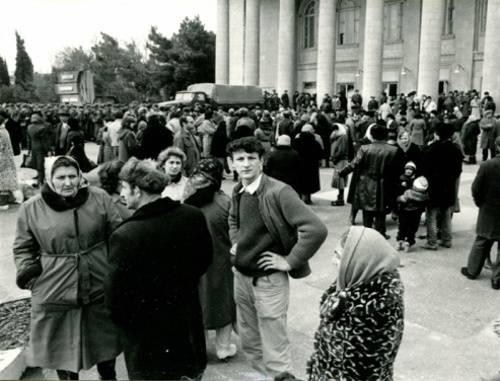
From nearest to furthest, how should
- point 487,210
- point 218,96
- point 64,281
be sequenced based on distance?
point 64,281, point 487,210, point 218,96

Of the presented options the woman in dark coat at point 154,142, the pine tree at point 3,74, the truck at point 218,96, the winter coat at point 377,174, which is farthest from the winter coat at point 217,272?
the pine tree at point 3,74

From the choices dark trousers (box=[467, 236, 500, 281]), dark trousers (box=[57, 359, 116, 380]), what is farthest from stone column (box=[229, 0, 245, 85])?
dark trousers (box=[57, 359, 116, 380])

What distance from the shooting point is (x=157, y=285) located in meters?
3.03

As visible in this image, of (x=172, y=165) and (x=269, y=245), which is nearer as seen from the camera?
(x=269, y=245)

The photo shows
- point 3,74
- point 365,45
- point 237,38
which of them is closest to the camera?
point 365,45

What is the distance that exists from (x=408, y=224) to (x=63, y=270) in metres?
5.76

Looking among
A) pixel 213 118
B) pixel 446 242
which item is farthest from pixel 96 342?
pixel 213 118

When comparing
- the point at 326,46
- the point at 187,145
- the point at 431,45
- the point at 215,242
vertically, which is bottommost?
the point at 215,242

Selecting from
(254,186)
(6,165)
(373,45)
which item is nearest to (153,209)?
(254,186)

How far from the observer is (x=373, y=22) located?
31234mm

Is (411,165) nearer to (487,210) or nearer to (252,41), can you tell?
(487,210)

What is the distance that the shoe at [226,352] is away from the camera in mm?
4867

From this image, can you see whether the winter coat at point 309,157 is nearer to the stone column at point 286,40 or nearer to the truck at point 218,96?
the truck at point 218,96

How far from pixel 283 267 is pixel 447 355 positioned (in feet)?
7.08
